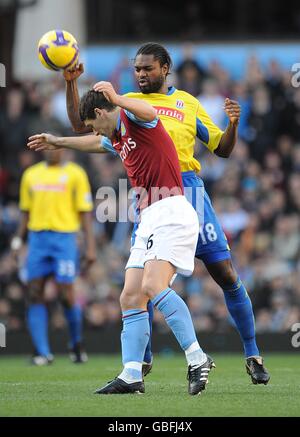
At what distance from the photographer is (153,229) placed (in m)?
7.56

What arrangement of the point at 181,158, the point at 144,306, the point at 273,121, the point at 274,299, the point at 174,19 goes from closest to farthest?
the point at 144,306 → the point at 181,158 → the point at 274,299 → the point at 273,121 → the point at 174,19

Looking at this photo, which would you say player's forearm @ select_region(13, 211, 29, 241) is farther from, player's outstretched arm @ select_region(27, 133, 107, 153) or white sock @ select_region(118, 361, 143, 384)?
white sock @ select_region(118, 361, 143, 384)

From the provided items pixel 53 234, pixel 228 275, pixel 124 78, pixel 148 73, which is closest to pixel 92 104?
pixel 148 73

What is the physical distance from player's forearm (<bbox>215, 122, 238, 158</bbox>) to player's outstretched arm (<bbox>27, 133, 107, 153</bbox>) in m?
0.88

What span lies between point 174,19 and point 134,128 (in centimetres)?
1142

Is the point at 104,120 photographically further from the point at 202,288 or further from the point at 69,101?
the point at 202,288

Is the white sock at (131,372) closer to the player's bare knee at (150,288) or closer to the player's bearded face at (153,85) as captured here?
the player's bare knee at (150,288)

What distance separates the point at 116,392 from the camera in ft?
25.0

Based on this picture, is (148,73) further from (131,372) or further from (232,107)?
(131,372)

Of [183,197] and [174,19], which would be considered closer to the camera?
[183,197]

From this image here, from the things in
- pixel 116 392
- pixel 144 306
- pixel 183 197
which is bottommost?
pixel 116 392

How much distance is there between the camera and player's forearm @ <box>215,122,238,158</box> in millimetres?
8519

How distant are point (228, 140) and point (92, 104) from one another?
139 centimetres

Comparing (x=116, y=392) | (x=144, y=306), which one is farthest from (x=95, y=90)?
(x=116, y=392)
